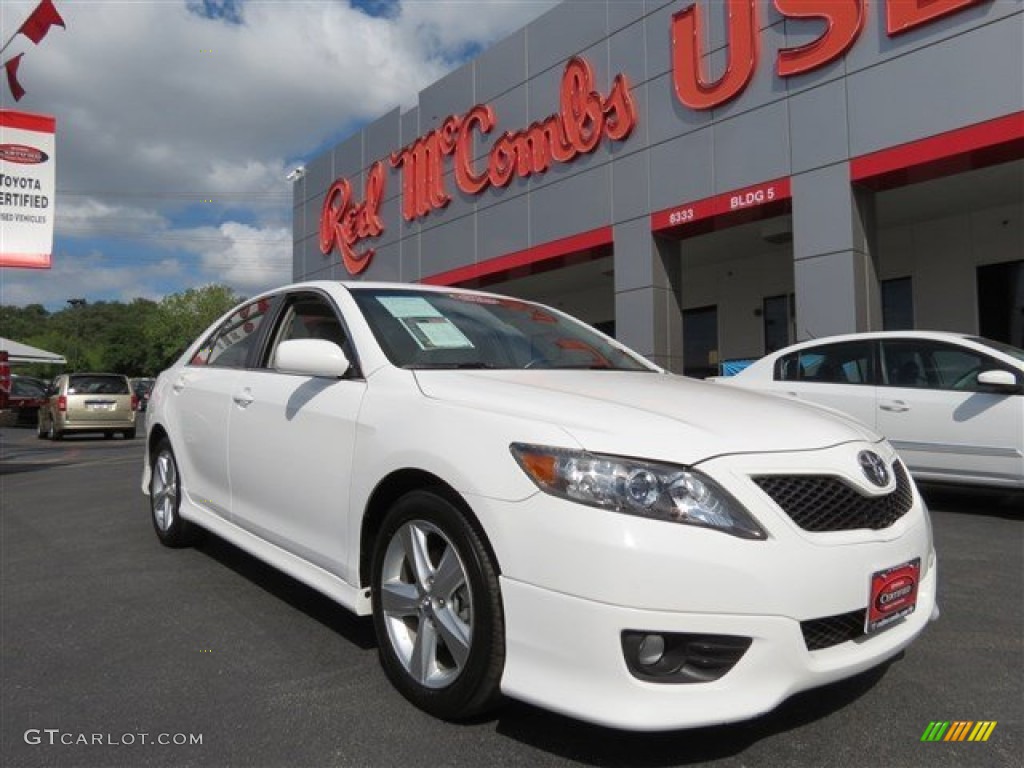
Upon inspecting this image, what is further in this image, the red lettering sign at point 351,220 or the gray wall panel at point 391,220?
the red lettering sign at point 351,220

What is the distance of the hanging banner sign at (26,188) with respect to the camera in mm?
13406

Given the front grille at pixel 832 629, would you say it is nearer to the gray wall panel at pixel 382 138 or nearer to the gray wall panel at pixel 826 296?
the gray wall panel at pixel 826 296

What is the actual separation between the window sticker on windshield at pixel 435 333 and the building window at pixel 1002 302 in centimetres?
1243

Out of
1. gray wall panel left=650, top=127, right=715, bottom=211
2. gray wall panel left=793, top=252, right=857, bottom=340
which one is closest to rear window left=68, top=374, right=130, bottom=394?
gray wall panel left=650, top=127, right=715, bottom=211

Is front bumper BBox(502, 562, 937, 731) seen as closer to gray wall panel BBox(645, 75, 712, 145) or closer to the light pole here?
gray wall panel BBox(645, 75, 712, 145)

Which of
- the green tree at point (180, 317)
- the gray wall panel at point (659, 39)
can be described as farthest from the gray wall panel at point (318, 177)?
the green tree at point (180, 317)

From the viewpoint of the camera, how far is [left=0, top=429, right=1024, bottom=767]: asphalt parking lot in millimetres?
2410

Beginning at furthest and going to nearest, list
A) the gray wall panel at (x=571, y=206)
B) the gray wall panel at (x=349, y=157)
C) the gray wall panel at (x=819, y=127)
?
the gray wall panel at (x=349, y=157) → the gray wall panel at (x=571, y=206) → the gray wall panel at (x=819, y=127)

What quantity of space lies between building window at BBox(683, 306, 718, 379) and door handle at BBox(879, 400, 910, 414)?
10765mm

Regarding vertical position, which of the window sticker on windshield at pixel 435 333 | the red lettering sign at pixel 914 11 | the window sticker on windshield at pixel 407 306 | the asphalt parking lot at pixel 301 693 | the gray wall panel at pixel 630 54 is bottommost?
the asphalt parking lot at pixel 301 693

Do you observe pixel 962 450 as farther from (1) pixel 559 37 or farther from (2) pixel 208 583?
(1) pixel 559 37

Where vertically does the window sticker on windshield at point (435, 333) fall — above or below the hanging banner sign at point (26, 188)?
below

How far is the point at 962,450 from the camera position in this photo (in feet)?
20.1

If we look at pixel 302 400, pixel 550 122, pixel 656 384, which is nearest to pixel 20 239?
pixel 550 122
